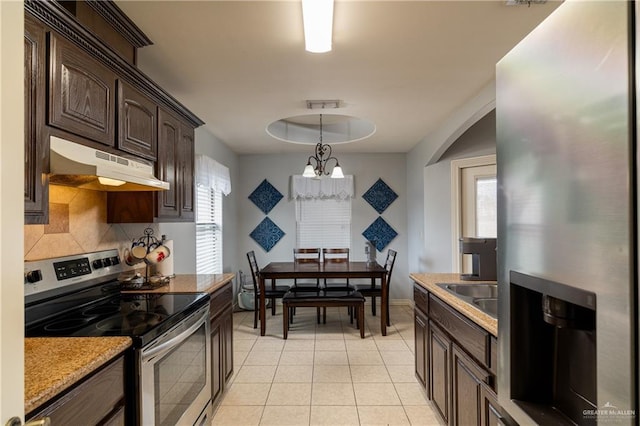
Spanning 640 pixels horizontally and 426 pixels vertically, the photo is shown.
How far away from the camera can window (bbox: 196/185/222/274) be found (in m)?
3.88

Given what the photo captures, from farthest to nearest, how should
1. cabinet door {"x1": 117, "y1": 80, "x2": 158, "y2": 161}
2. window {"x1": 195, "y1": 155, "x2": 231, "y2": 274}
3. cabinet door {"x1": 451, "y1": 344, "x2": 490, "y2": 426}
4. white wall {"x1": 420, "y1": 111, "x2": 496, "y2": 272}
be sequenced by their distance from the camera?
white wall {"x1": 420, "y1": 111, "x2": 496, "y2": 272} < window {"x1": 195, "y1": 155, "x2": 231, "y2": 274} < cabinet door {"x1": 117, "y1": 80, "x2": 158, "y2": 161} < cabinet door {"x1": 451, "y1": 344, "x2": 490, "y2": 426}

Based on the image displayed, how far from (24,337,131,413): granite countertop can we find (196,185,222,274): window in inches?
99.4

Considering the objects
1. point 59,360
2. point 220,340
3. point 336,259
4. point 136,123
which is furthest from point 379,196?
point 59,360

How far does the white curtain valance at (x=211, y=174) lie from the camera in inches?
143

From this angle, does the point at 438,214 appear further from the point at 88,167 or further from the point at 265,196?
the point at 88,167

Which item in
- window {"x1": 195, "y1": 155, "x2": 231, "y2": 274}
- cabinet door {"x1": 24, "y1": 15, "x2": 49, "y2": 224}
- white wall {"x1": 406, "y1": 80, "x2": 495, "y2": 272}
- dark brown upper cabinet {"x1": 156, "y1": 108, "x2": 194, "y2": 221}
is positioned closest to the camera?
cabinet door {"x1": 24, "y1": 15, "x2": 49, "y2": 224}

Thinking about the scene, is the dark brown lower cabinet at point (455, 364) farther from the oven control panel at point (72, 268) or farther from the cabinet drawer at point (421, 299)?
the oven control panel at point (72, 268)

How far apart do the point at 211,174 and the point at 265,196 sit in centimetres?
151

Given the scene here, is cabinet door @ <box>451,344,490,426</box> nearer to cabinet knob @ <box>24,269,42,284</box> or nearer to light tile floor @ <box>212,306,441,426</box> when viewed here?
light tile floor @ <box>212,306,441,426</box>

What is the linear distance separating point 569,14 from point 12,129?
117 centimetres

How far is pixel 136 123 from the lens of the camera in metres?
1.98

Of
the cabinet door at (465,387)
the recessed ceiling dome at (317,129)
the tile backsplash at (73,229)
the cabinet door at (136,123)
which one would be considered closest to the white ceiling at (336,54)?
the cabinet door at (136,123)

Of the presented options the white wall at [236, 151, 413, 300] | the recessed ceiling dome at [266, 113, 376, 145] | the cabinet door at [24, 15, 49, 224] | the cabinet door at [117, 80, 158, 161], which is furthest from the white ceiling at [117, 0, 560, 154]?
the white wall at [236, 151, 413, 300]

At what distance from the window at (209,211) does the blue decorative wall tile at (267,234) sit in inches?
34.9
